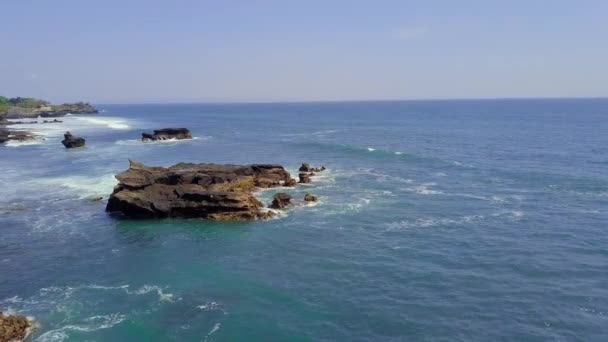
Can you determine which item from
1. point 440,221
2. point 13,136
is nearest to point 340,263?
point 440,221

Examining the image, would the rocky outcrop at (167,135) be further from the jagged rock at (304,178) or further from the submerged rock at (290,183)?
the submerged rock at (290,183)

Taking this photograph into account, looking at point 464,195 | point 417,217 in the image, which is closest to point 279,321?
point 417,217

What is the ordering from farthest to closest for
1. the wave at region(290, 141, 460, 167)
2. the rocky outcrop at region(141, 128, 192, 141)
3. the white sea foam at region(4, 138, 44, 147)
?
the rocky outcrop at region(141, 128, 192, 141)
the white sea foam at region(4, 138, 44, 147)
the wave at region(290, 141, 460, 167)

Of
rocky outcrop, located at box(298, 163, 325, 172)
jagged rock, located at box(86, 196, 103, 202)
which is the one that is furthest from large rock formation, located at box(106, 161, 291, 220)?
rocky outcrop, located at box(298, 163, 325, 172)

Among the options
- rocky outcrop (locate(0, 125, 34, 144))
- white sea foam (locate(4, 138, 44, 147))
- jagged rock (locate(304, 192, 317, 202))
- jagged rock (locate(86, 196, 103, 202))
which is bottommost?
jagged rock (locate(86, 196, 103, 202))

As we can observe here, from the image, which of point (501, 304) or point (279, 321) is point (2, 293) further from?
point (501, 304)

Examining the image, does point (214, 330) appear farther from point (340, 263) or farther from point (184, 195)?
point (184, 195)

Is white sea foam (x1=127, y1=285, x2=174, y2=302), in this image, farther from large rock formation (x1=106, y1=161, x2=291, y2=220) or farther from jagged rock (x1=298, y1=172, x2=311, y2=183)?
jagged rock (x1=298, y1=172, x2=311, y2=183)
